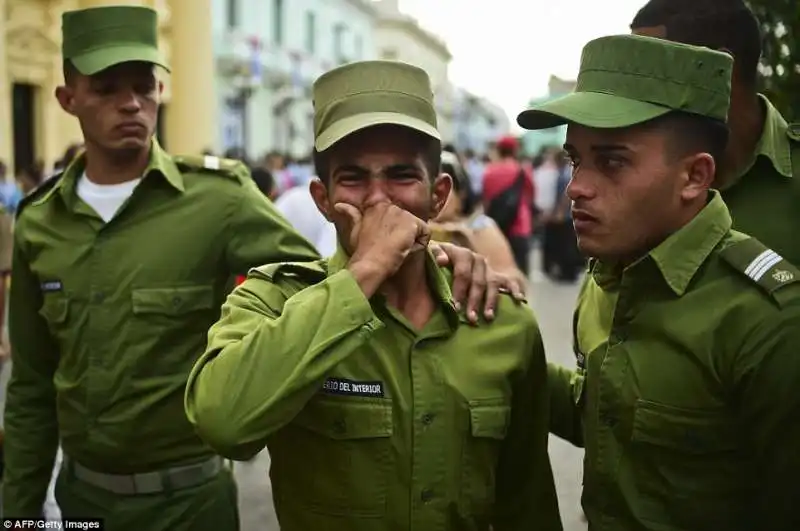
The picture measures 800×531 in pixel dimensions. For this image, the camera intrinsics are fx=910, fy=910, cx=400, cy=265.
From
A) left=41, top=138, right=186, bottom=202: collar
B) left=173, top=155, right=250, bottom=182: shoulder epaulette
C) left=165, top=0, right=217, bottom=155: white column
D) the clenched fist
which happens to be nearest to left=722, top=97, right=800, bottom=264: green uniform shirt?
the clenched fist

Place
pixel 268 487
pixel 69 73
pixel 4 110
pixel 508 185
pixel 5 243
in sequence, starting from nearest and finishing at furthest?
pixel 69 73, pixel 268 487, pixel 5 243, pixel 508 185, pixel 4 110

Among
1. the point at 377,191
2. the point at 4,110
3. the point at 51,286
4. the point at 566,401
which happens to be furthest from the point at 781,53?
the point at 4,110

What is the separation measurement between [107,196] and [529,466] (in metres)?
1.57

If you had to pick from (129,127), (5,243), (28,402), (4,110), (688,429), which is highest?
(129,127)

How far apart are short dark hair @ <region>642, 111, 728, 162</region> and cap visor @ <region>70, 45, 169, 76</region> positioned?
1.73m

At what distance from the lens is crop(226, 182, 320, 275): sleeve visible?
2.77 metres

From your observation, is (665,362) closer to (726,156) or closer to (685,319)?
(685,319)

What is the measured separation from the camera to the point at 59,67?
1756 centimetres

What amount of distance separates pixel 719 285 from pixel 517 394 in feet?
1.67

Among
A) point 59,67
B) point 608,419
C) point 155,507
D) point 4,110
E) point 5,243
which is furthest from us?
point 59,67

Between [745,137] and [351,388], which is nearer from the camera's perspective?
[351,388]

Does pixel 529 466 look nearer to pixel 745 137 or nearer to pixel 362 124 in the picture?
pixel 362 124

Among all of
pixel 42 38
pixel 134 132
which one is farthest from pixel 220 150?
pixel 134 132

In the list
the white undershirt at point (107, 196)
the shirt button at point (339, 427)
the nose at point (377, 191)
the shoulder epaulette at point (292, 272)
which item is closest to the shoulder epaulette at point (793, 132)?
the nose at point (377, 191)
